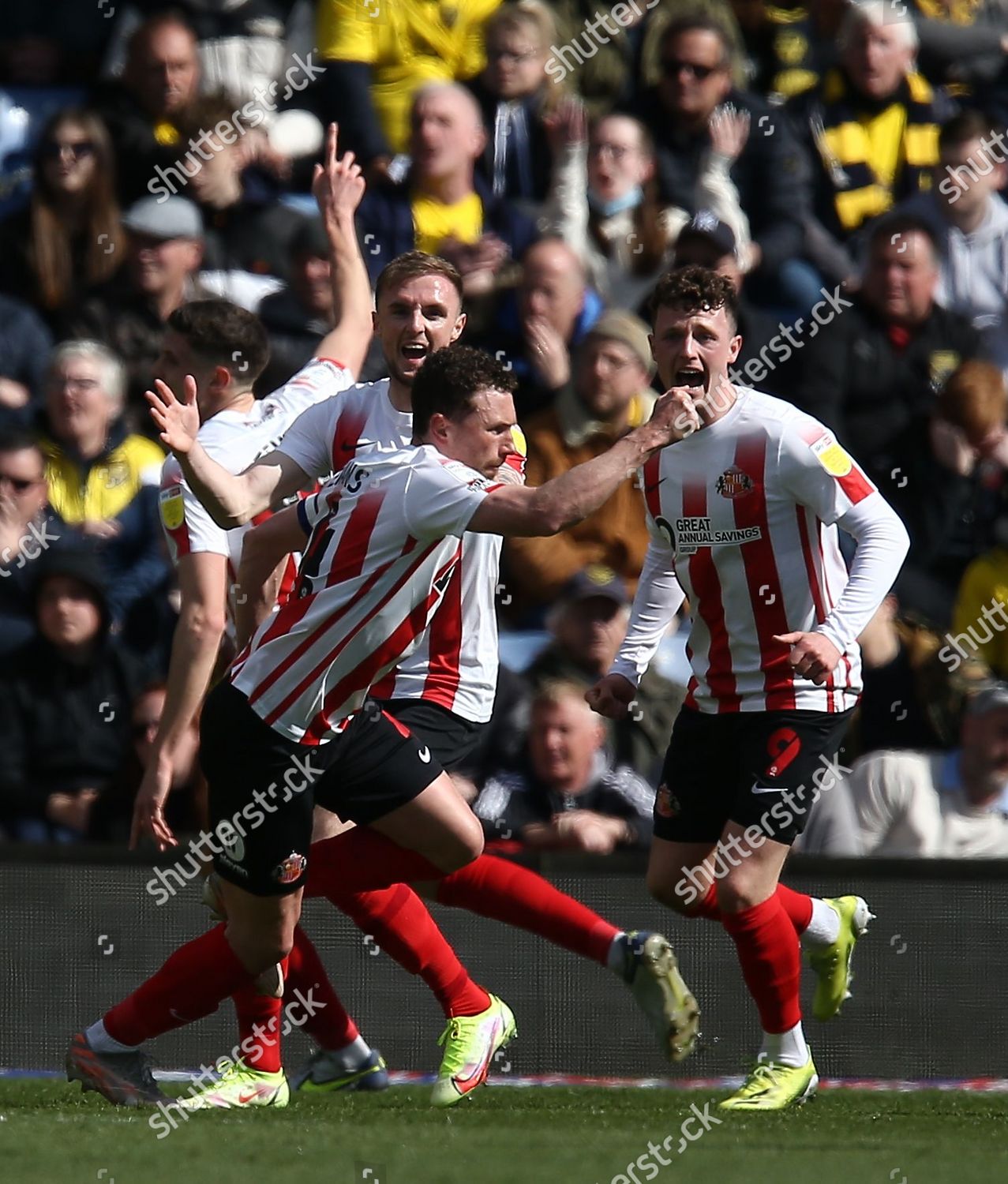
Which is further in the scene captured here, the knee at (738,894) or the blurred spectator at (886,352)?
the blurred spectator at (886,352)

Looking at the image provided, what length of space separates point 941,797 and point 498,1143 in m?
2.99

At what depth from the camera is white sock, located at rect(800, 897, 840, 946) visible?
17.6 feet

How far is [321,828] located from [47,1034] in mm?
1496

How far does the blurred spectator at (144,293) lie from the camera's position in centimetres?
809

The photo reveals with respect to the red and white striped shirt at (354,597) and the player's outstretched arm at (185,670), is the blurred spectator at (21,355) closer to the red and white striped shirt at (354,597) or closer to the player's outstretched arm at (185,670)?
the player's outstretched arm at (185,670)

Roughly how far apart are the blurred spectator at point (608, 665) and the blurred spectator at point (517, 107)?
2258 mm

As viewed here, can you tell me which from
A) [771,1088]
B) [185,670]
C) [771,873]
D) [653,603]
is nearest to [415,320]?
[653,603]

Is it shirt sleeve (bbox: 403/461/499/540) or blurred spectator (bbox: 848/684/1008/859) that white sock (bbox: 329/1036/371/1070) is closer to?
shirt sleeve (bbox: 403/461/499/540)

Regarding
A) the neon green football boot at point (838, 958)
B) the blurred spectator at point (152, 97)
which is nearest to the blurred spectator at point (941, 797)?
the neon green football boot at point (838, 958)

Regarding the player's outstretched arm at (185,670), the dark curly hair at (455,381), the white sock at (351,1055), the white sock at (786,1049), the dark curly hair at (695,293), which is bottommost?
the white sock at (351,1055)

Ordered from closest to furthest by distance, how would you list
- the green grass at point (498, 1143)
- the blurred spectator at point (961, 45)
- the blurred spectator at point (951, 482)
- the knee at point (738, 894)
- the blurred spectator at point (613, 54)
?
the green grass at point (498, 1143) < the knee at point (738, 894) < the blurred spectator at point (951, 482) < the blurred spectator at point (613, 54) < the blurred spectator at point (961, 45)

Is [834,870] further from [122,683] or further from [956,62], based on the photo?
[956,62]

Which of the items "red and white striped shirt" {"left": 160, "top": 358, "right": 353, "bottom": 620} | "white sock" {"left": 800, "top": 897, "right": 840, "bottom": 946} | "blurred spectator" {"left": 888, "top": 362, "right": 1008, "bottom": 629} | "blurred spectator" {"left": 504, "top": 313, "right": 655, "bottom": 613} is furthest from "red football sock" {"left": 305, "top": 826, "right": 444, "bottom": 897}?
"blurred spectator" {"left": 888, "top": 362, "right": 1008, "bottom": 629}

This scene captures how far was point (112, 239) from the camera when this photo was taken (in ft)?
26.9
